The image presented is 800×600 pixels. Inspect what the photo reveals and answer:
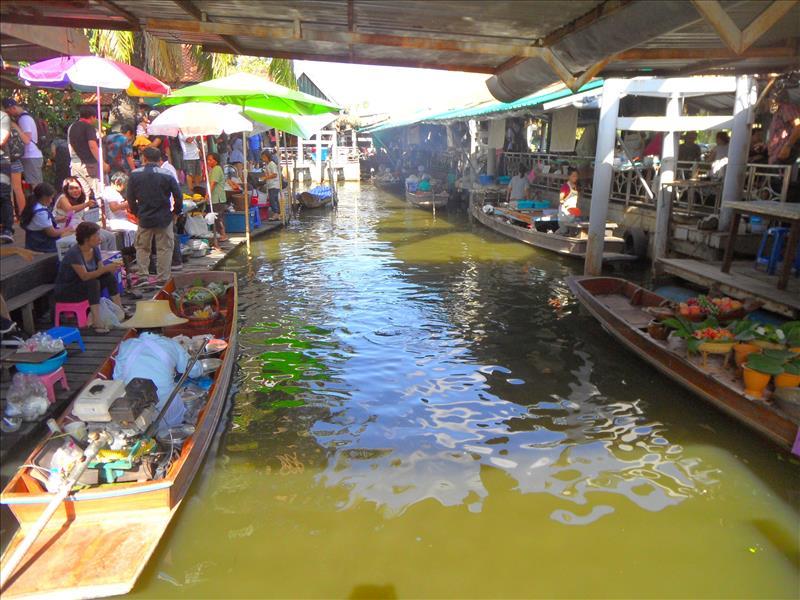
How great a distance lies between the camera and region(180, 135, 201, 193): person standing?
537 inches

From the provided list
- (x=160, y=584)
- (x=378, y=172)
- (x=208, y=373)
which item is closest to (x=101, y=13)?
(x=208, y=373)

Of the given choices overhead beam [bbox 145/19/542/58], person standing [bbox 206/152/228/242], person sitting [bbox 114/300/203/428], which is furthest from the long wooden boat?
overhead beam [bbox 145/19/542/58]

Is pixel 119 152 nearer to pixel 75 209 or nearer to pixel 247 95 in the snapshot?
pixel 75 209

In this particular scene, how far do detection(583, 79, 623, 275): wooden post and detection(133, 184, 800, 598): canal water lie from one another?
313 cm

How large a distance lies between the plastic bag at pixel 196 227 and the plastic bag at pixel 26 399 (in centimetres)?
791

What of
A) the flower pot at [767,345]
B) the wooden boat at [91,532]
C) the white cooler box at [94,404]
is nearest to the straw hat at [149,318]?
the white cooler box at [94,404]

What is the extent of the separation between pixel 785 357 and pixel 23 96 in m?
14.0

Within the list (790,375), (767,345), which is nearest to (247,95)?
(767,345)

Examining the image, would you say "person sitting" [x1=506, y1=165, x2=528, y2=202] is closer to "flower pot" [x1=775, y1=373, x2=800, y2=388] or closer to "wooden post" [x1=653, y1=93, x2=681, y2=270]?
"wooden post" [x1=653, y1=93, x2=681, y2=270]

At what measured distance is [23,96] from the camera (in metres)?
12.1

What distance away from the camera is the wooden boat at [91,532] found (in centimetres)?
358

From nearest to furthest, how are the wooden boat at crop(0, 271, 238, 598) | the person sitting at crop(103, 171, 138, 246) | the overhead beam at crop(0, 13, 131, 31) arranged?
the wooden boat at crop(0, 271, 238, 598) → the overhead beam at crop(0, 13, 131, 31) → the person sitting at crop(103, 171, 138, 246)

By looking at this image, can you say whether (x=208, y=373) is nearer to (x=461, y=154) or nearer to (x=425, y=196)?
(x=425, y=196)

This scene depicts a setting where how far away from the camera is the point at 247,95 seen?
458 inches
